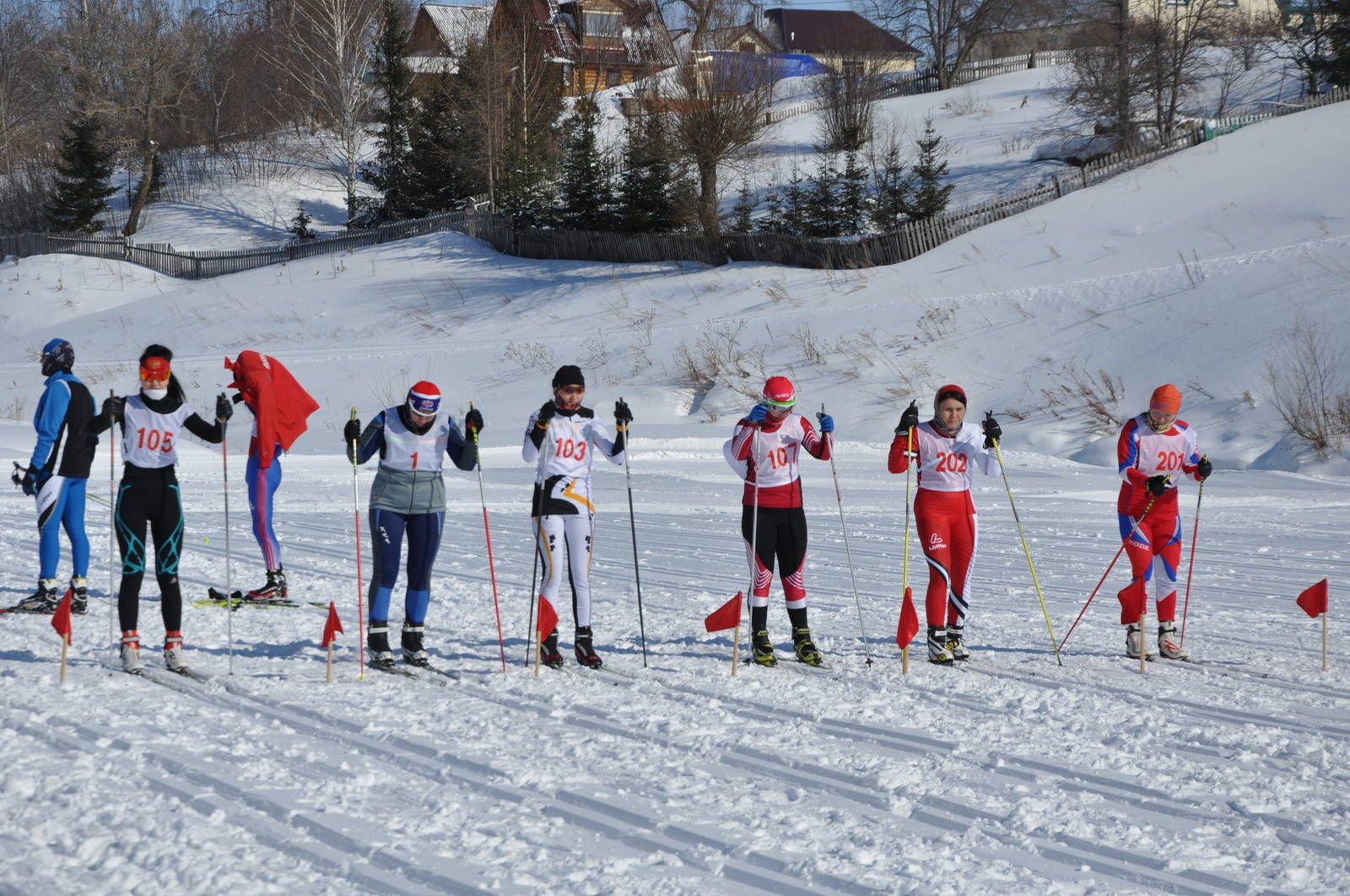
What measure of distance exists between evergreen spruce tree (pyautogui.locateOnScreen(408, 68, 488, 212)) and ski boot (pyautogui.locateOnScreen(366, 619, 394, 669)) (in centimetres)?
3868

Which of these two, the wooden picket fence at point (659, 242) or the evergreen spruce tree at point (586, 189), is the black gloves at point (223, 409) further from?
the evergreen spruce tree at point (586, 189)

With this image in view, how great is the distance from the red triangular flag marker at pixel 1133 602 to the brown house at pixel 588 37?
47788 millimetres

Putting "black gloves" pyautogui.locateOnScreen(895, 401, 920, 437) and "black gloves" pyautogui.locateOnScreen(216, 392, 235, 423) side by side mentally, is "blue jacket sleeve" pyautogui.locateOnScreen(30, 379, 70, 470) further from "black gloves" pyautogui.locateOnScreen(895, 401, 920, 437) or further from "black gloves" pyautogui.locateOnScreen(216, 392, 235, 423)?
"black gloves" pyautogui.locateOnScreen(895, 401, 920, 437)

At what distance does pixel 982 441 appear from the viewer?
25.9 feet

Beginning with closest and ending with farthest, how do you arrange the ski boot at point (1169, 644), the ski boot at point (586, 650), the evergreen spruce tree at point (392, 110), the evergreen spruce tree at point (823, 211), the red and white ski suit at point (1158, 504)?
the ski boot at point (586, 650) < the ski boot at point (1169, 644) < the red and white ski suit at point (1158, 504) < the evergreen spruce tree at point (823, 211) < the evergreen spruce tree at point (392, 110)

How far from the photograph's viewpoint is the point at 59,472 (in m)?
8.73

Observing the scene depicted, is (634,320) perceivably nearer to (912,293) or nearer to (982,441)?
(912,293)

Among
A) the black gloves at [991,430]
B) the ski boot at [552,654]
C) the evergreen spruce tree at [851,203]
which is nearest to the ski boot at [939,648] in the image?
the black gloves at [991,430]

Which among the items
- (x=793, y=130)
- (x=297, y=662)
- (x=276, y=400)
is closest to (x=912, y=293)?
(x=276, y=400)

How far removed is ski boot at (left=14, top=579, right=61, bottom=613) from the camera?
8.73 meters

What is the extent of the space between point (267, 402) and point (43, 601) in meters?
2.12

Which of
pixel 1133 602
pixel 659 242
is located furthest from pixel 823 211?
pixel 1133 602

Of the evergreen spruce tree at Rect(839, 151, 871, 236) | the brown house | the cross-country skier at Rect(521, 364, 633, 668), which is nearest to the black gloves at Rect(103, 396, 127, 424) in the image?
the cross-country skier at Rect(521, 364, 633, 668)

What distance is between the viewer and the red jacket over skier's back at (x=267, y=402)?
9430mm
